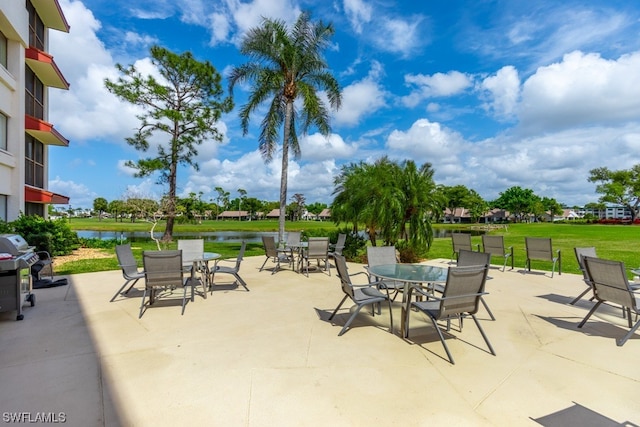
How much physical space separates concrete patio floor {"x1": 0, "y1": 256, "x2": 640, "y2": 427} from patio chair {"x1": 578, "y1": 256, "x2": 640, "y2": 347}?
400mm

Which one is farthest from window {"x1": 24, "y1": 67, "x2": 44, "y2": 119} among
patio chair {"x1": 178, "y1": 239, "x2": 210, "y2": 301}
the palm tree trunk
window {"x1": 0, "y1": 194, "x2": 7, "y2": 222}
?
patio chair {"x1": 178, "y1": 239, "x2": 210, "y2": 301}

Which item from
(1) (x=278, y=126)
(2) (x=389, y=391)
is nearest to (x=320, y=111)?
(1) (x=278, y=126)

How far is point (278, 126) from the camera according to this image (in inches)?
583

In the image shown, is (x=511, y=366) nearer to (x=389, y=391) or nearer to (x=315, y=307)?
(x=389, y=391)

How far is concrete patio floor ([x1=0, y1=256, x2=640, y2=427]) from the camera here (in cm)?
252

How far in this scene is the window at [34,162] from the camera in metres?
13.2

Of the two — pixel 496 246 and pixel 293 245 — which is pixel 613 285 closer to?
pixel 496 246

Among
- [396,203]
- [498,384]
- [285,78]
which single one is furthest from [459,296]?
[285,78]

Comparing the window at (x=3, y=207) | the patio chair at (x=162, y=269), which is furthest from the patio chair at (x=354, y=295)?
the window at (x=3, y=207)

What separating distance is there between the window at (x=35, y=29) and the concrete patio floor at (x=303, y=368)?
13.9 meters

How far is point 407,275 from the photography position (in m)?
4.46

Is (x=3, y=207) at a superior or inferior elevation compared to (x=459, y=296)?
superior

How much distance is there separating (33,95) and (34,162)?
2.91 meters

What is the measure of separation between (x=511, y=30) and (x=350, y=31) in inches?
269
